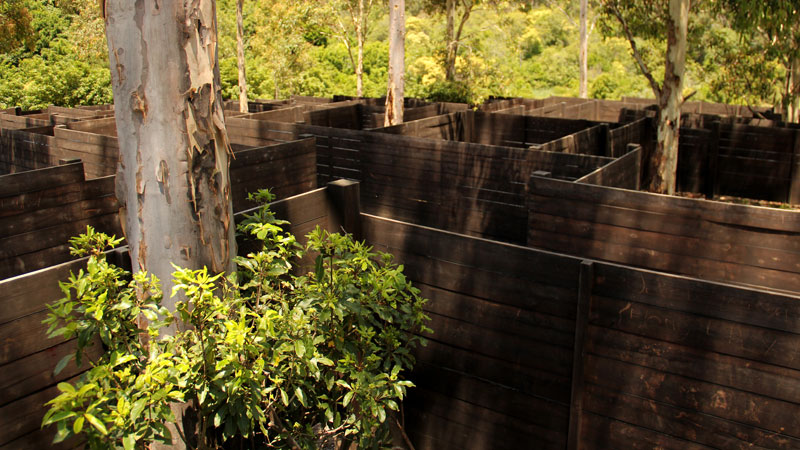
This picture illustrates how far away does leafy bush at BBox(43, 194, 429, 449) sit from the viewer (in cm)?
233

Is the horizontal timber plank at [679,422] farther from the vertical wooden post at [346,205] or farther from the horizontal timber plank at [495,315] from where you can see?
the vertical wooden post at [346,205]

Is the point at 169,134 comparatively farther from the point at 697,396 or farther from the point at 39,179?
the point at 39,179

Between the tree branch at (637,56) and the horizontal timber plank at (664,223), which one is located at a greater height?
the tree branch at (637,56)

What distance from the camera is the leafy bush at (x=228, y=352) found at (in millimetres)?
2334

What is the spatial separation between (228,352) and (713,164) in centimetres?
1197

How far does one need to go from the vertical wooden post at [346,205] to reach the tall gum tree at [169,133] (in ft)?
4.57

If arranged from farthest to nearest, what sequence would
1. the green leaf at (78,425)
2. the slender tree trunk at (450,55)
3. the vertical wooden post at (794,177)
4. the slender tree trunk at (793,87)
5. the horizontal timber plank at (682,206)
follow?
the slender tree trunk at (450,55)
the slender tree trunk at (793,87)
the vertical wooden post at (794,177)
the horizontal timber plank at (682,206)
the green leaf at (78,425)

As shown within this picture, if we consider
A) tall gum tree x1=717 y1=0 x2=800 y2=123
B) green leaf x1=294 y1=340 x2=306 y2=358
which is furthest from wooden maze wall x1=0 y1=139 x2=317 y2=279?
tall gum tree x1=717 y1=0 x2=800 y2=123

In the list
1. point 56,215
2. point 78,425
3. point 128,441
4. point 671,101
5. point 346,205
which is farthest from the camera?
point 671,101

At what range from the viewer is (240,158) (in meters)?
7.07

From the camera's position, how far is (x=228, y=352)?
2580 millimetres

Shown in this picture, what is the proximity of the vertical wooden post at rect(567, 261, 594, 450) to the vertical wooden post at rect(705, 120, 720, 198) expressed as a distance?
1023 centimetres

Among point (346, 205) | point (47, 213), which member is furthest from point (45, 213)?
point (346, 205)

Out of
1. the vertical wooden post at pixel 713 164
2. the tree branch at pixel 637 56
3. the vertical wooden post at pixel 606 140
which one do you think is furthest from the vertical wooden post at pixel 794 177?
the vertical wooden post at pixel 606 140
